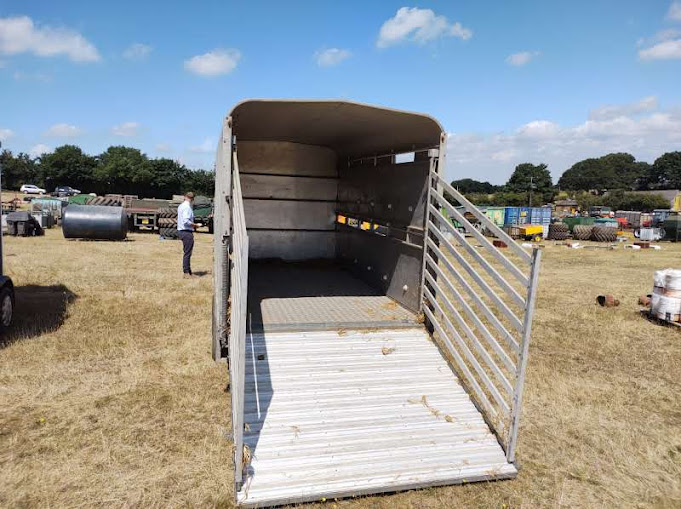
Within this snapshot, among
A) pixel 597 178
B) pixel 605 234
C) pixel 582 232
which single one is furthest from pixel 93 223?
pixel 597 178

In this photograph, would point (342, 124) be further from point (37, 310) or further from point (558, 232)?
point (558, 232)

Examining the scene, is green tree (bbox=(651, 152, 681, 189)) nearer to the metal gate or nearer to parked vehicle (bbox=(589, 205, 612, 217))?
parked vehicle (bbox=(589, 205, 612, 217))

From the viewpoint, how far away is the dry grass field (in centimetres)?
366

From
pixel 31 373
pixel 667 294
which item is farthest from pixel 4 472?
pixel 667 294

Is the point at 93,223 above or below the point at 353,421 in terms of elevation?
above

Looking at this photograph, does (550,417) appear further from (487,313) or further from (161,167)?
(161,167)

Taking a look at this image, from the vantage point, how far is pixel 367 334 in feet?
17.7

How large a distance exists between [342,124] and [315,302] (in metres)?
2.42

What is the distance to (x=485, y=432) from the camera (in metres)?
4.22

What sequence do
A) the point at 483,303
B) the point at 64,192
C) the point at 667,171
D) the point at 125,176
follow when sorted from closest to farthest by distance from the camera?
the point at 483,303 < the point at 64,192 < the point at 125,176 < the point at 667,171

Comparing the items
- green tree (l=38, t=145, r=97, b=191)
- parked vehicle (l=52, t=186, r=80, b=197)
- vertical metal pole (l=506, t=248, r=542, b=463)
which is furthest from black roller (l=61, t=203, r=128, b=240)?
green tree (l=38, t=145, r=97, b=191)

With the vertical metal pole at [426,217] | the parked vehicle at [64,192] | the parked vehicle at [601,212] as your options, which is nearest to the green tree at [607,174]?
the parked vehicle at [601,212]

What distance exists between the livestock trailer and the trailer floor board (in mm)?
26

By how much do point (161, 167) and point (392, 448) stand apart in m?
81.0
